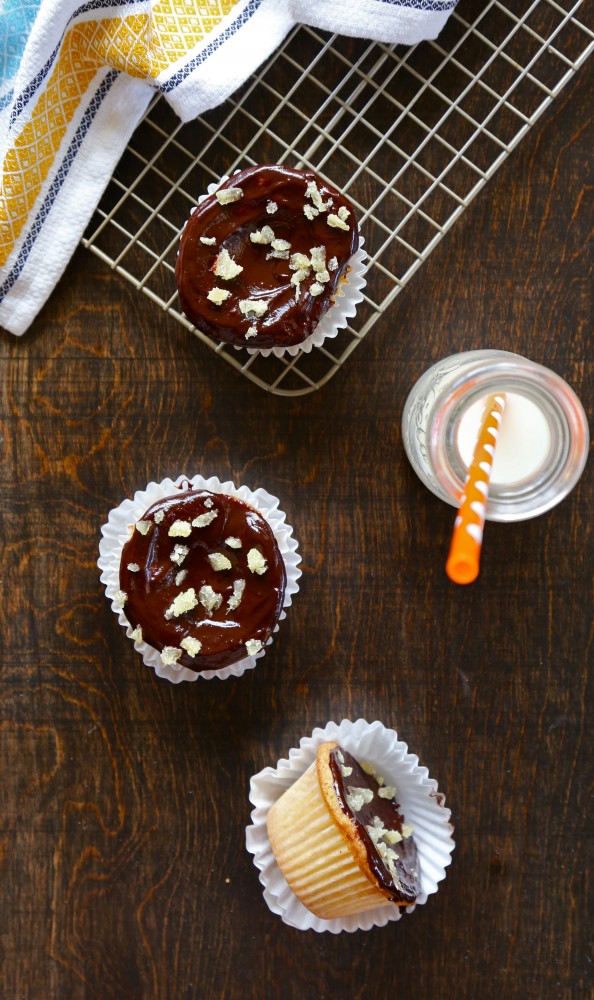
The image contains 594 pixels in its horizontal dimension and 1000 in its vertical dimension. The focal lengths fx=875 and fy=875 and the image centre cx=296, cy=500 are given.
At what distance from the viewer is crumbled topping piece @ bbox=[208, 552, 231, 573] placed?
1.37 m

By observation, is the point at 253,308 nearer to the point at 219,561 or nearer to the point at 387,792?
the point at 219,561

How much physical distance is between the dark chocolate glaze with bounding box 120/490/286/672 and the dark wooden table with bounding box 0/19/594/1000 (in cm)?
18

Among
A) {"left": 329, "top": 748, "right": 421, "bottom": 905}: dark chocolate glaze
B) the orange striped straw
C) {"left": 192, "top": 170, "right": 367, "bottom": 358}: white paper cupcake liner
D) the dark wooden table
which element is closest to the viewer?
the orange striped straw

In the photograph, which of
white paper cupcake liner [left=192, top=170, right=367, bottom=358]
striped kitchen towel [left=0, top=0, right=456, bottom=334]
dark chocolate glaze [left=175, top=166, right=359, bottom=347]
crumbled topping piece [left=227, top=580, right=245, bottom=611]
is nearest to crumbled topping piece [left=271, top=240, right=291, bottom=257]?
dark chocolate glaze [left=175, top=166, right=359, bottom=347]

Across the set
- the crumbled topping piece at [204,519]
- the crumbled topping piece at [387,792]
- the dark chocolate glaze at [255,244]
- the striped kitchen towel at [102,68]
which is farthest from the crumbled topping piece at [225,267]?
the crumbled topping piece at [387,792]

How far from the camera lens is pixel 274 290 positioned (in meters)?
1.35

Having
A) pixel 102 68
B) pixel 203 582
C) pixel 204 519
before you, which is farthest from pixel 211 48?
pixel 203 582

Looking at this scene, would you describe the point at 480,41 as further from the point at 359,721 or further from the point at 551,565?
the point at 359,721

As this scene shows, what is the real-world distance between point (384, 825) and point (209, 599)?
466mm

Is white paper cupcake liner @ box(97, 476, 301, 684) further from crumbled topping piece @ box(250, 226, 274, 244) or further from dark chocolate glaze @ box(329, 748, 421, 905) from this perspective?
crumbled topping piece @ box(250, 226, 274, 244)

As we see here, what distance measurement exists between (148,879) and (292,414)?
861 mm

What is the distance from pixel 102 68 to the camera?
1416 millimetres

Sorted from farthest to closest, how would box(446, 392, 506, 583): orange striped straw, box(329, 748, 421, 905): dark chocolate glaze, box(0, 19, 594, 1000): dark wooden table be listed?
box(0, 19, 594, 1000): dark wooden table, box(329, 748, 421, 905): dark chocolate glaze, box(446, 392, 506, 583): orange striped straw

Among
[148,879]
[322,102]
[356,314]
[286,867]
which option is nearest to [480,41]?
[322,102]
